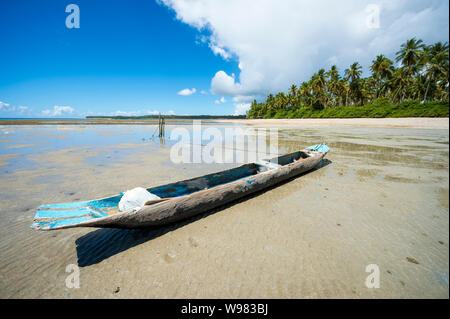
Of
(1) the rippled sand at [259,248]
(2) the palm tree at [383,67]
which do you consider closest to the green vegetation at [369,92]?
(2) the palm tree at [383,67]

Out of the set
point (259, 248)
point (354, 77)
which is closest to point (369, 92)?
point (354, 77)

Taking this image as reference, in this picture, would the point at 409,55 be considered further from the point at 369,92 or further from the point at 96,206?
the point at 96,206

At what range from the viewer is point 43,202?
14.0 ft

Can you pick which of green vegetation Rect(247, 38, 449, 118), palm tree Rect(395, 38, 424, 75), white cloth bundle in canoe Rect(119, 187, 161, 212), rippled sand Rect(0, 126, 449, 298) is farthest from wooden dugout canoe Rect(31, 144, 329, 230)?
palm tree Rect(395, 38, 424, 75)

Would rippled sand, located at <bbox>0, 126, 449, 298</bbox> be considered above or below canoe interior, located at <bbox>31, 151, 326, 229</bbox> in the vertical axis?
below

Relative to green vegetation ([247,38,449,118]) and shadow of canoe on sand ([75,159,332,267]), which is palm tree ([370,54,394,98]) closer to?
green vegetation ([247,38,449,118])

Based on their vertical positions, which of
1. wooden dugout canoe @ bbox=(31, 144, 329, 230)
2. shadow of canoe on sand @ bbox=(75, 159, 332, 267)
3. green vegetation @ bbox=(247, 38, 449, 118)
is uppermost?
green vegetation @ bbox=(247, 38, 449, 118)

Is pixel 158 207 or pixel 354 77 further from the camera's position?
pixel 354 77

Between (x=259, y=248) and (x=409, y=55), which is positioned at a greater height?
(x=409, y=55)

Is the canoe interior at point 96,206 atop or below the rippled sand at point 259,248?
atop

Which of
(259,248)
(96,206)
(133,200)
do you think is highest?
(133,200)

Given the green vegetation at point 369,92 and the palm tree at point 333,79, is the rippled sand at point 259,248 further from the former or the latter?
the palm tree at point 333,79
